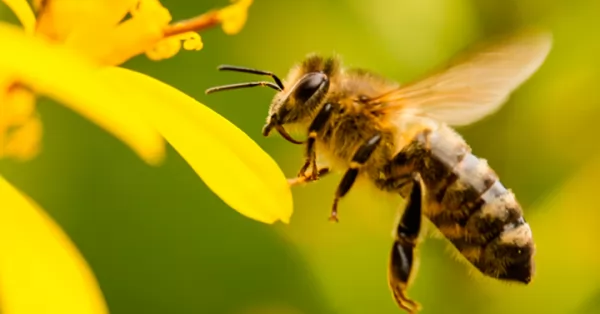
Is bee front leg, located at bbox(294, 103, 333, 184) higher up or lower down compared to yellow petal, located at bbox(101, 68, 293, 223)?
higher up

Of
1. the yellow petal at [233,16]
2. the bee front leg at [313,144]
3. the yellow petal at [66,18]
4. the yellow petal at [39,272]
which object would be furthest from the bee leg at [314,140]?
the yellow petal at [39,272]

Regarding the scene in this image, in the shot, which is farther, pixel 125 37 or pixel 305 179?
pixel 305 179

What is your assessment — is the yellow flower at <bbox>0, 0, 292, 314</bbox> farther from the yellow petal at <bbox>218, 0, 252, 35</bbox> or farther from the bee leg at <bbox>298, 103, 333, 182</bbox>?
the bee leg at <bbox>298, 103, 333, 182</bbox>

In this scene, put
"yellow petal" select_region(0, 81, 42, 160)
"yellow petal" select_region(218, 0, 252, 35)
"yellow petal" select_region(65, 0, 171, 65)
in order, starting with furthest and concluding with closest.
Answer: "yellow petal" select_region(218, 0, 252, 35) < "yellow petal" select_region(65, 0, 171, 65) < "yellow petal" select_region(0, 81, 42, 160)

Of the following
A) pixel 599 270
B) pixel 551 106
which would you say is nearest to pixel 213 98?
pixel 551 106

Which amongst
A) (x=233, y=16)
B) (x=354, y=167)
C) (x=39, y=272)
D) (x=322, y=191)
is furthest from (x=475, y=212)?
(x=322, y=191)

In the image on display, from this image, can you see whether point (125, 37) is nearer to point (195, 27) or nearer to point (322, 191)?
point (195, 27)

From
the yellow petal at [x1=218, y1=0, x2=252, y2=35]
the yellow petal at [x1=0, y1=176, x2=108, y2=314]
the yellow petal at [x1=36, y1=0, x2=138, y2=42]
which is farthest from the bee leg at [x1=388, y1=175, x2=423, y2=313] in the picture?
the yellow petal at [x1=0, y1=176, x2=108, y2=314]
